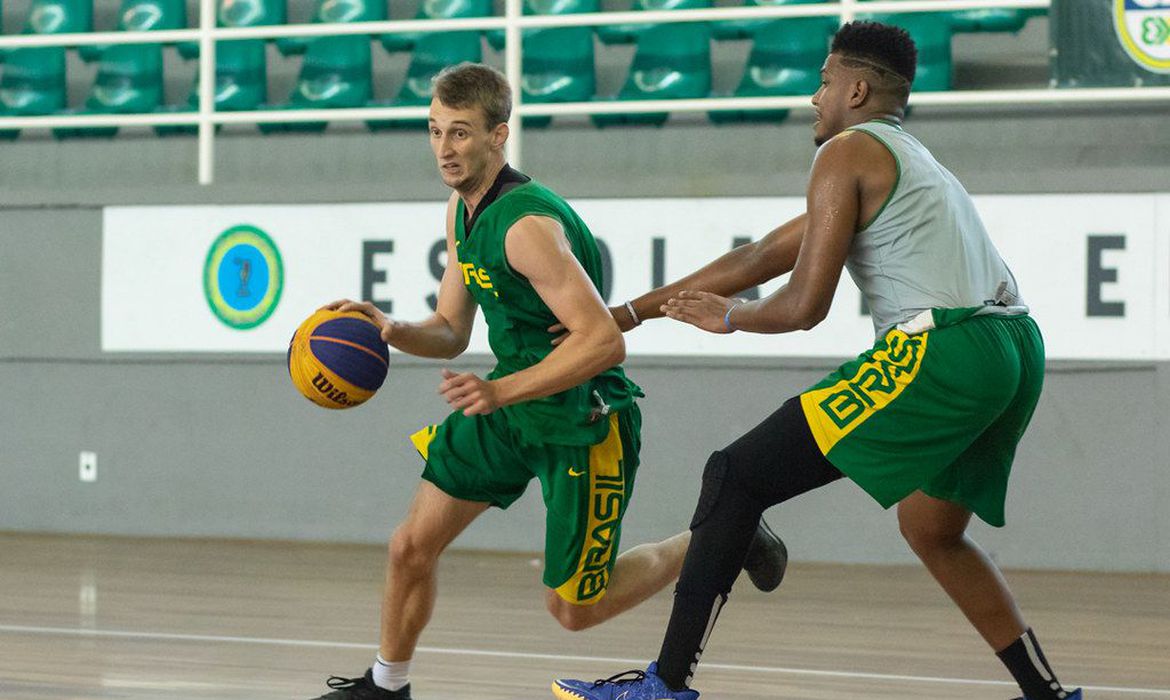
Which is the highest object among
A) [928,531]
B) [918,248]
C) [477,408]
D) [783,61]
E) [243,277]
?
[783,61]

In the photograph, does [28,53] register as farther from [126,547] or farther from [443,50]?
[126,547]

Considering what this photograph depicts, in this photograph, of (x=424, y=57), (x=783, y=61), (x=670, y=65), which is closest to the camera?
(x=783, y=61)

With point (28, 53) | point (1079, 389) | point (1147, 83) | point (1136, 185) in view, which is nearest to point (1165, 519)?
point (1079, 389)

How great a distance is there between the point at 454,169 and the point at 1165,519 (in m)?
4.94

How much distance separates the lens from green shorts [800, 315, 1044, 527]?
12.0 ft

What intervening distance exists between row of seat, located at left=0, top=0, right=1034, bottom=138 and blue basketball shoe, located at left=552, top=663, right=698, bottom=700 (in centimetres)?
592

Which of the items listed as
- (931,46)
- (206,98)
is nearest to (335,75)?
(206,98)

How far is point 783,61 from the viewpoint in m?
9.66

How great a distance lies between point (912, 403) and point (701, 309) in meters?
0.54

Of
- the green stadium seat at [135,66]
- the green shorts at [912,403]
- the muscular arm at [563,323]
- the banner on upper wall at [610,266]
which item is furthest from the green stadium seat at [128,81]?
the green shorts at [912,403]

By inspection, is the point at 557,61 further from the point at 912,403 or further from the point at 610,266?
the point at 912,403

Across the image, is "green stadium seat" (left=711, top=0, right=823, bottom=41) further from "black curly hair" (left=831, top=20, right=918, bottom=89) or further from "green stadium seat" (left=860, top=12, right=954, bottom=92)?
"black curly hair" (left=831, top=20, right=918, bottom=89)

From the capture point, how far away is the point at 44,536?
29.9 ft

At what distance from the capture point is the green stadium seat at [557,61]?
9.90m
